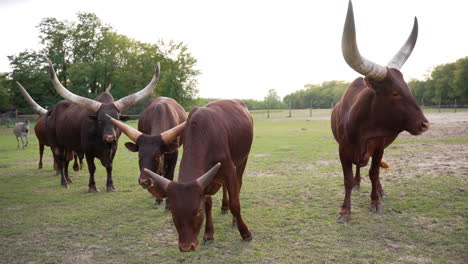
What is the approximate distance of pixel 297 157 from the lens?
10406 millimetres

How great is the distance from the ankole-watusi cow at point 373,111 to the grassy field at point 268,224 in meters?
0.63

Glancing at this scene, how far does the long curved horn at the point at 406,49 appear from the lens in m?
4.58

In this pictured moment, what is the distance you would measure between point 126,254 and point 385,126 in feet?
12.9

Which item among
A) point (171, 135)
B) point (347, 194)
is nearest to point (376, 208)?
point (347, 194)

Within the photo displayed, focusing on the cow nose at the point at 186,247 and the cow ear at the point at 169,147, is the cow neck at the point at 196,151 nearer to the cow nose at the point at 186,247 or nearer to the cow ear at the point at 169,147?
the cow nose at the point at 186,247

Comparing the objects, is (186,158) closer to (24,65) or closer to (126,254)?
(126,254)

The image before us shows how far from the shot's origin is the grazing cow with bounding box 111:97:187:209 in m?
4.62

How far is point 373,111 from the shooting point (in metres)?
4.39

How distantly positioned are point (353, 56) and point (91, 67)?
4789 centimetres

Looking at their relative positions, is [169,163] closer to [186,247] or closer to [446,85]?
[186,247]

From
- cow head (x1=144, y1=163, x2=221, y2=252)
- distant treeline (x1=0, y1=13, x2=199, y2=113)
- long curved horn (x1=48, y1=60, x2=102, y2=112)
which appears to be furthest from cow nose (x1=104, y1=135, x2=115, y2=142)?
distant treeline (x1=0, y1=13, x2=199, y2=113)

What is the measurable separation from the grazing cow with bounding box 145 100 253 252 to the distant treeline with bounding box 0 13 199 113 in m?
41.0

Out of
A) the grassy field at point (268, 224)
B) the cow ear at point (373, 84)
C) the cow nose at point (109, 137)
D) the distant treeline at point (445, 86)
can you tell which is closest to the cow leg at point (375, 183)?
the grassy field at point (268, 224)

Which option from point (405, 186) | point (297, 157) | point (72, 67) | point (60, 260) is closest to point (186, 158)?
point (60, 260)
